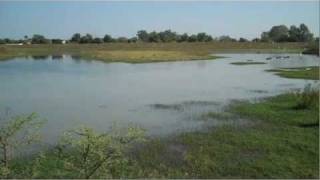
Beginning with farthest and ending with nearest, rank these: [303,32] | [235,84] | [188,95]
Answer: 1. [303,32]
2. [235,84]
3. [188,95]

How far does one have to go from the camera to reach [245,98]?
22594 mm

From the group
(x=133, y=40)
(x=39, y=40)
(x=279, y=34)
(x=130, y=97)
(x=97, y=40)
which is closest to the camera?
(x=130, y=97)

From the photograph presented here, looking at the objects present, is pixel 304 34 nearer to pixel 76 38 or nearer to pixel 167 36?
pixel 167 36

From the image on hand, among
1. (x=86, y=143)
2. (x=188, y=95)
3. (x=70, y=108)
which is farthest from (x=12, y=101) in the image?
(x=86, y=143)

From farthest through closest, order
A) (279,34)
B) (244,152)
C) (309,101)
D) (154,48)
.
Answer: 1. (279,34)
2. (154,48)
3. (309,101)
4. (244,152)

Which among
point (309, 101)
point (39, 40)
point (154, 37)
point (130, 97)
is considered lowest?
point (130, 97)

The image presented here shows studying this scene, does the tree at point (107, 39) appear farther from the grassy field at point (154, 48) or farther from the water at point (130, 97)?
the water at point (130, 97)

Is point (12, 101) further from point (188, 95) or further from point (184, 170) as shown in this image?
point (184, 170)

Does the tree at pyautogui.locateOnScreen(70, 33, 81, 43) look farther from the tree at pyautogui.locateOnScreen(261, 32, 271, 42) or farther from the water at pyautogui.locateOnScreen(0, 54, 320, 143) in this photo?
the water at pyautogui.locateOnScreen(0, 54, 320, 143)

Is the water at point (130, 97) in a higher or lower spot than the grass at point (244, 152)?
lower

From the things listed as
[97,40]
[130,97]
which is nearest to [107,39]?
[97,40]

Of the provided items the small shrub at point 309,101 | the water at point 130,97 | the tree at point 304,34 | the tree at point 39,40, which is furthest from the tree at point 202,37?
the small shrub at point 309,101

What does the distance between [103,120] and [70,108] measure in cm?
326

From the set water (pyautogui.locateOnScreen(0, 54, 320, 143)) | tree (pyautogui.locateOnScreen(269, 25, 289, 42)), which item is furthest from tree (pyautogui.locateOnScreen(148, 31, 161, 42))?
water (pyautogui.locateOnScreen(0, 54, 320, 143))
